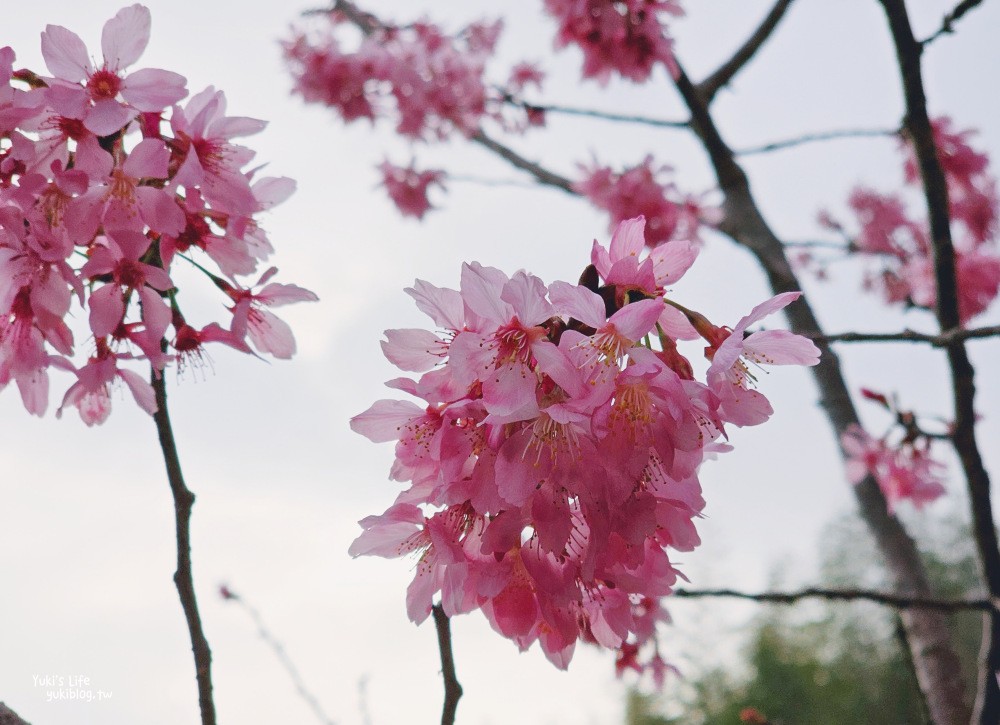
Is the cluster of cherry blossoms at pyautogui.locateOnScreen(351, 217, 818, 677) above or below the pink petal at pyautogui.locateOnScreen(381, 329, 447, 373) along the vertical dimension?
below

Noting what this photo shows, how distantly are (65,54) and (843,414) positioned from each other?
2.62 metres

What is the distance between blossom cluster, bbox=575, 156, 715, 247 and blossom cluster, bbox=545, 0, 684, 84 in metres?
0.73

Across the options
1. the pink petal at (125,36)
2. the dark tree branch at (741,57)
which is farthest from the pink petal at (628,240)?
the dark tree branch at (741,57)

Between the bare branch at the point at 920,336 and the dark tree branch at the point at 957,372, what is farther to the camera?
the dark tree branch at the point at 957,372

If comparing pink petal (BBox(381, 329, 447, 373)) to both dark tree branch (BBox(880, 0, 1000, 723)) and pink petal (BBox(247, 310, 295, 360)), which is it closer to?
pink petal (BBox(247, 310, 295, 360))

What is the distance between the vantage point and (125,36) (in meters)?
0.97

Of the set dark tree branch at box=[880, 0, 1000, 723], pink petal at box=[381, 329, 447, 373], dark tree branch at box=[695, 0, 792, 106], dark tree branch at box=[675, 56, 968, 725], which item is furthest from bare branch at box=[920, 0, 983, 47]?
pink petal at box=[381, 329, 447, 373]

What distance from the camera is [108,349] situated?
0.99 m

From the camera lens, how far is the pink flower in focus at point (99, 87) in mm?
858

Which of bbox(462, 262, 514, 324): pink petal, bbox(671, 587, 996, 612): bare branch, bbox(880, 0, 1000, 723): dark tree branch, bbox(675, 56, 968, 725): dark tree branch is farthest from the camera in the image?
bbox(675, 56, 968, 725): dark tree branch

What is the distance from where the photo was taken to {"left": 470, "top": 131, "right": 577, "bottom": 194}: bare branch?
372 cm

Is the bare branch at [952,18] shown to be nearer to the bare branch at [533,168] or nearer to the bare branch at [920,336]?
the bare branch at [920,336]

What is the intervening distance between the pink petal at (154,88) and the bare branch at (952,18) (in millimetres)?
1607

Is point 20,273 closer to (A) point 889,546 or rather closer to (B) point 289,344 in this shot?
(B) point 289,344
